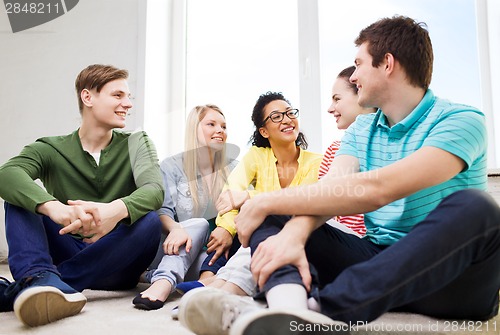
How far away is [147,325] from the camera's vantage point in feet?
3.19

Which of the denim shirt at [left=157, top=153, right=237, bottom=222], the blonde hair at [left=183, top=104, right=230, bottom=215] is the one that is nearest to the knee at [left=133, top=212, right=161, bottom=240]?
the denim shirt at [left=157, top=153, right=237, bottom=222]

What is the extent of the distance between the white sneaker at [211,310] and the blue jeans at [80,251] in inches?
19.9

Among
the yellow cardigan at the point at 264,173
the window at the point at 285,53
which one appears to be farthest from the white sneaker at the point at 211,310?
the window at the point at 285,53

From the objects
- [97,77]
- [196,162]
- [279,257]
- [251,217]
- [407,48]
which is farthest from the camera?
[196,162]

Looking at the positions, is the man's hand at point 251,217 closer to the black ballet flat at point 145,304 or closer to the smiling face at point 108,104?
the black ballet flat at point 145,304

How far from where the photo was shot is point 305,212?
90 centimetres

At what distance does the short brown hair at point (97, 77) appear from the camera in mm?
1625

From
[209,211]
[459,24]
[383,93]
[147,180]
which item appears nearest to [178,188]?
[209,211]

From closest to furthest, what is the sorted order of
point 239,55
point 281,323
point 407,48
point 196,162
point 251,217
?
point 281,323
point 251,217
point 407,48
point 196,162
point 239,55

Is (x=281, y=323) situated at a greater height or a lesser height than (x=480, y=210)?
Result: lesser

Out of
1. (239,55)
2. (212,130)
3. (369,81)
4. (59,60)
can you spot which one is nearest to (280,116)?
(212,130)

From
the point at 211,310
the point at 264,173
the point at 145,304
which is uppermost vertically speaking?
the point at 264,173

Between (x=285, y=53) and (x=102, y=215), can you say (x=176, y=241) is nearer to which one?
(x=102, y=215)

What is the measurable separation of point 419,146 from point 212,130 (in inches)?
41.8
